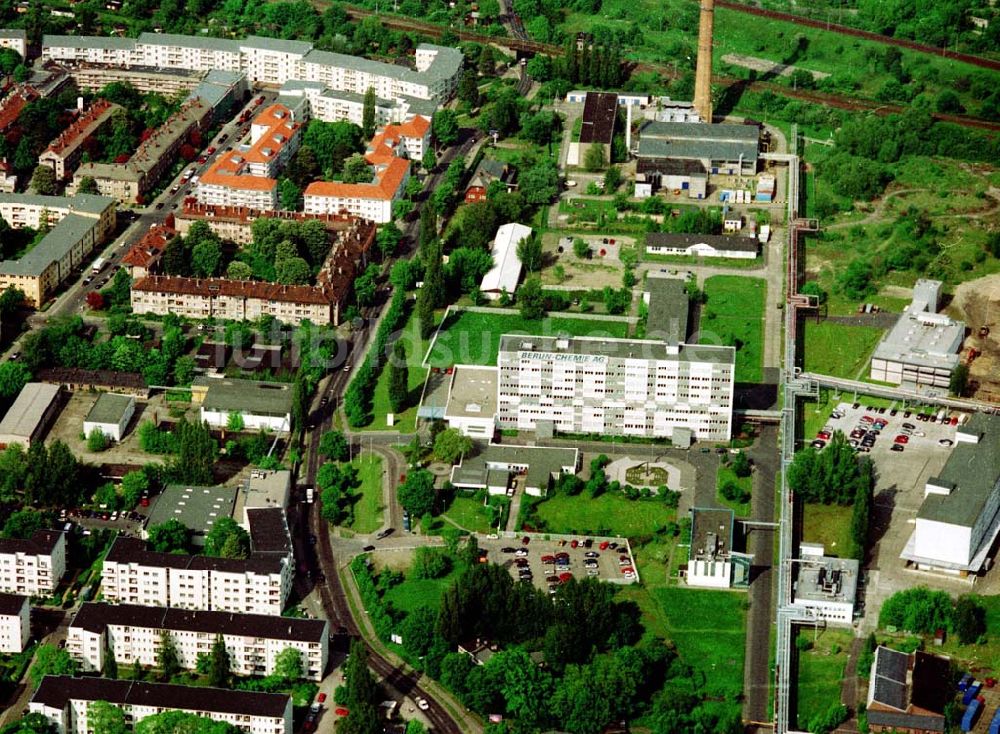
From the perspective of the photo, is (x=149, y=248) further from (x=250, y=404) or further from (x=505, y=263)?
(x=505, y=263)

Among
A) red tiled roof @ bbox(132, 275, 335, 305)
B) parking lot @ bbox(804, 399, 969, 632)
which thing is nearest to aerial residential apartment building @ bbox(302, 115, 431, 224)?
red tiled roof @ bbox(132, 275, 335, 305)

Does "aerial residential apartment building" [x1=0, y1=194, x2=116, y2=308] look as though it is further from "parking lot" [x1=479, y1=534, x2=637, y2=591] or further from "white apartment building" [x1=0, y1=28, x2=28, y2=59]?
"parking lot" [x1=479, y1=534, x2=637, y2=591]

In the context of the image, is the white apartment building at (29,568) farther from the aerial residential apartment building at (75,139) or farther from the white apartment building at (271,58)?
the white apartment building at (271,58)

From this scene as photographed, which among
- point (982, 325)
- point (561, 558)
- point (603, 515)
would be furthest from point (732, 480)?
point (982, 325)

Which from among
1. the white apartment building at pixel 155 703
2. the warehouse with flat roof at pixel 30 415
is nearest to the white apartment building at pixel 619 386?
the warehouse with flat roof at pixel 30 415

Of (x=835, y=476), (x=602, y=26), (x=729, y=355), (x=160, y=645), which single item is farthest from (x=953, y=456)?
(x=602, y=26)
